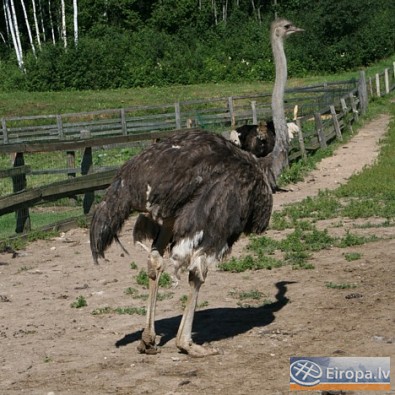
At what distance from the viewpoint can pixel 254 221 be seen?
23.8 feet

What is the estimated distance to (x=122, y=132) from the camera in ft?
94.8

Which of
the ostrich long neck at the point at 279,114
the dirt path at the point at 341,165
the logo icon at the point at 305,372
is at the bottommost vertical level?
the dirt path at the point at 341,165

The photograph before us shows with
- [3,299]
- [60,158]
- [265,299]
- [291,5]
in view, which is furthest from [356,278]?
[291,5]

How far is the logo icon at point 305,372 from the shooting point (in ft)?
19.5

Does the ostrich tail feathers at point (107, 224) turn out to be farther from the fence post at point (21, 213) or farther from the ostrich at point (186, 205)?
the fence post at point (21, 213)

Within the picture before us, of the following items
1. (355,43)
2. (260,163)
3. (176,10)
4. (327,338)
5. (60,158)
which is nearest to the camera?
(327,338)

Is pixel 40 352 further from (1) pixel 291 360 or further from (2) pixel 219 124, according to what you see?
(2) pixel 219 124

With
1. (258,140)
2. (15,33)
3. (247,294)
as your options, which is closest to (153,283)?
(247,294)

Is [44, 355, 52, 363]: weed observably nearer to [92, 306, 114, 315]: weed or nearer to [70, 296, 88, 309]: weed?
[92, 306, 114, 315]: weed

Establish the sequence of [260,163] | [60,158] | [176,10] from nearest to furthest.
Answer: [260,163] < [60,158] < [176,10]

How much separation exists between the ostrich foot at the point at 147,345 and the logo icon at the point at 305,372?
1084 mm

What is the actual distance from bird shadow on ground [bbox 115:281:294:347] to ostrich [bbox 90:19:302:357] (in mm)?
483

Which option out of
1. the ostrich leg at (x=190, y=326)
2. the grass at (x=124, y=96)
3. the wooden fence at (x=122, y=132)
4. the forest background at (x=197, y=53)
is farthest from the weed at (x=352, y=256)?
the forest background at (x=197, y=53)

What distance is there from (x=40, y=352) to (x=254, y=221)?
177 centimetres
